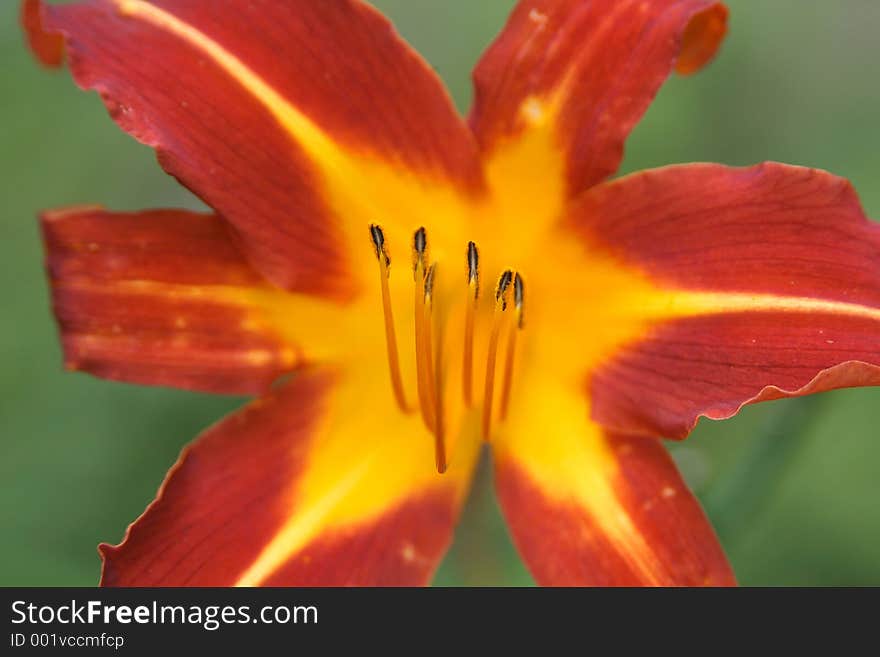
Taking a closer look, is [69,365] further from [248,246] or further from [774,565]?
[774,565]

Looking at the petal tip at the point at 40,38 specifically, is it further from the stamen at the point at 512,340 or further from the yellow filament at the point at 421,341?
the stamen at the point at 512,340

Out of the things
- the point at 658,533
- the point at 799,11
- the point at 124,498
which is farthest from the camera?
the point at 799,11

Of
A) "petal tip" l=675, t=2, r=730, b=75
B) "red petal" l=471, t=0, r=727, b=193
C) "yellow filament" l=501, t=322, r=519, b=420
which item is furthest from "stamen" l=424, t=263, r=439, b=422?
"petal tip" l=675, t=2, r=730, b=75

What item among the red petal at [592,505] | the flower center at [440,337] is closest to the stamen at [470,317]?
the flower center at [440,337]

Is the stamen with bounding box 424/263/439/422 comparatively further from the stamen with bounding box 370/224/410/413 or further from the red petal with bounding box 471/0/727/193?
the red petal with bounding box 471/0/727/193

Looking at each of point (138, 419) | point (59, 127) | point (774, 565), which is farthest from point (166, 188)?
point (774, 565)

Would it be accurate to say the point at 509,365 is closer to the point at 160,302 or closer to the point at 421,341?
the point at 421,341
